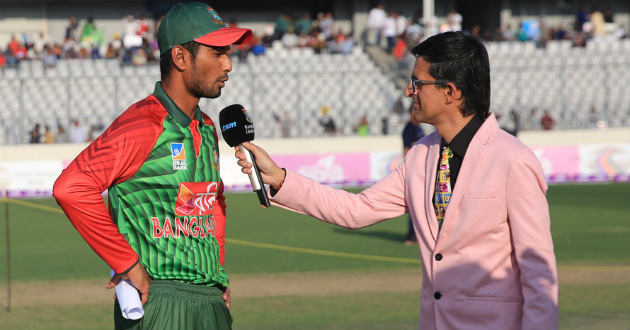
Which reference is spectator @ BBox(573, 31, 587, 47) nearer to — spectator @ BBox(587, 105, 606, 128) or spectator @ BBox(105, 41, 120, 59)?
spectator @ BBox(587, 105, 606, 128)

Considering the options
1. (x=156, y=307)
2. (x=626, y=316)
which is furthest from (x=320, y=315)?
(x=156, y=307)

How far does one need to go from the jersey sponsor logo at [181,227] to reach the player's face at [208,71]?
57cm

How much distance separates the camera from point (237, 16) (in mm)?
34969

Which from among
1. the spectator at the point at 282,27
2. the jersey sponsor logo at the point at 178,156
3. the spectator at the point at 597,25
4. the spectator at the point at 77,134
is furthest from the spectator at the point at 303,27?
the jersey sponsor logo at the point at 178,156

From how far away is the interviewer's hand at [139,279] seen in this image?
11.8ft

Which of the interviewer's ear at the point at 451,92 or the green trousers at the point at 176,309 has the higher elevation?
the interviewer's ear at the point at 451,92

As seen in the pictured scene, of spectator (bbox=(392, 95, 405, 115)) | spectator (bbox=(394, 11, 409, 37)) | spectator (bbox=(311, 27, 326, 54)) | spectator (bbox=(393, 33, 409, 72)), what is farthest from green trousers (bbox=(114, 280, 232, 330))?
spectator (bbox=(394, 11, 409, 37))

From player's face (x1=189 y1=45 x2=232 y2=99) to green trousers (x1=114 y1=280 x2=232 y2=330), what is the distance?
2.88 ft

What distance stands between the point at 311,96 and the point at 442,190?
19901 millimetres

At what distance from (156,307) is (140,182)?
542 mm

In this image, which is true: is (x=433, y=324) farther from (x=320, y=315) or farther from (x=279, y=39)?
(x=279, y=39)

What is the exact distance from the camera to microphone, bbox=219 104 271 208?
3.82 m

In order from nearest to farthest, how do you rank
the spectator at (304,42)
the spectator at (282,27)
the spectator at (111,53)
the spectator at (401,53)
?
1. the spectator at (401,53)
2. the spectator at (111,53)
3. the spectator at (304,42)
4. the spectator at (282,27)

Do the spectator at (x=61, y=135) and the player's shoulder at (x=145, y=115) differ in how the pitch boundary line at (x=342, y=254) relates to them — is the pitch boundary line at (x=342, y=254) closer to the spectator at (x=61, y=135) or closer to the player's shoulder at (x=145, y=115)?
the player's shoulder at (x=145, y=115)
